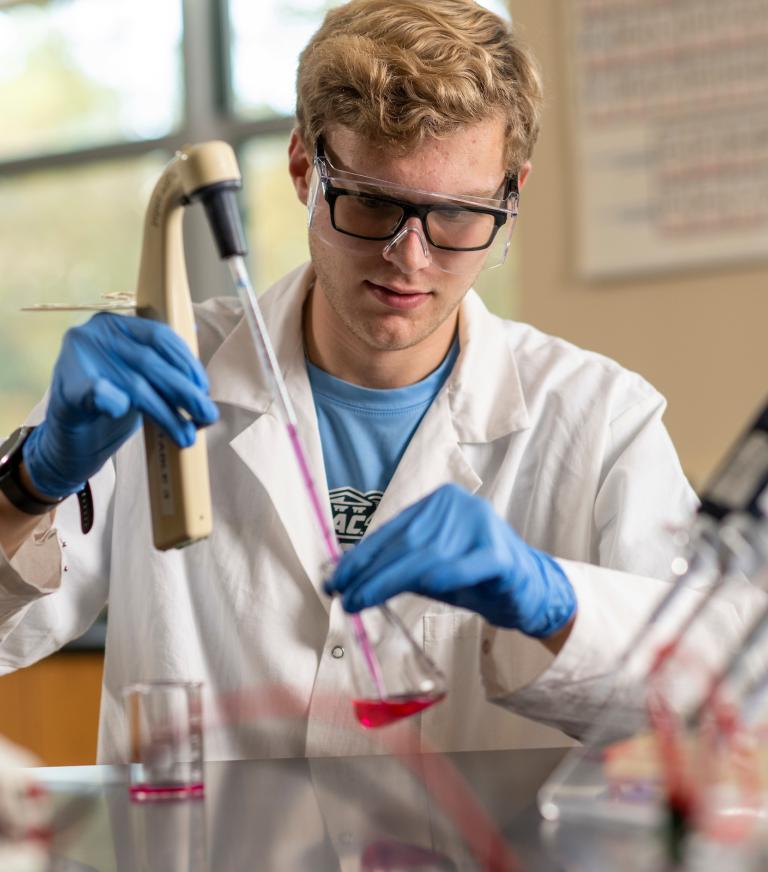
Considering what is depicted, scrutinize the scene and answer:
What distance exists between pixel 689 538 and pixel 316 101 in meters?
0.91

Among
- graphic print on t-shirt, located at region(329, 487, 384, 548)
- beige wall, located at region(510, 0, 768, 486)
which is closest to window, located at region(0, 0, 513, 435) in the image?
beige wall, located at region(510, 0, 768, 486)

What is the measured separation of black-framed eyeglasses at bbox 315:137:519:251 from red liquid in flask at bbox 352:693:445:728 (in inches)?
23.3

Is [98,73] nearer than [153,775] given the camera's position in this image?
No

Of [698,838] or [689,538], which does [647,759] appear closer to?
[698,838]

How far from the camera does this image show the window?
12.1ft

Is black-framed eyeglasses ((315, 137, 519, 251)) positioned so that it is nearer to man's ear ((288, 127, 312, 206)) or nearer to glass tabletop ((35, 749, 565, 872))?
man's ear ((288, 127, 312, 206))

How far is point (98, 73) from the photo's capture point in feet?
12.8

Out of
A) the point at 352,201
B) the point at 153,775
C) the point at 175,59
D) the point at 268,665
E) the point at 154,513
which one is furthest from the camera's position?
the point at 175,59

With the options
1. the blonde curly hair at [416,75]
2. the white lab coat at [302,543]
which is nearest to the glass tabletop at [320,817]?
the white lab coat at [302,543]

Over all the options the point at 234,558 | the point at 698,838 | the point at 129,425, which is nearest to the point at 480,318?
the point at 234,558

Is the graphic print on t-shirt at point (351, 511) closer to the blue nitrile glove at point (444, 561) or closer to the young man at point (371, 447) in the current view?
the young man at point (371, 447)

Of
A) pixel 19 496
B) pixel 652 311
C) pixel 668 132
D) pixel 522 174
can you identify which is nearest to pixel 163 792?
pixel 19 496

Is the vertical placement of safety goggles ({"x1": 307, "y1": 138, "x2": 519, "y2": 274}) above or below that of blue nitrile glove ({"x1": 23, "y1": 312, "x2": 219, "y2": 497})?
above

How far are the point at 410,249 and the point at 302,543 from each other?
1.43 feet
